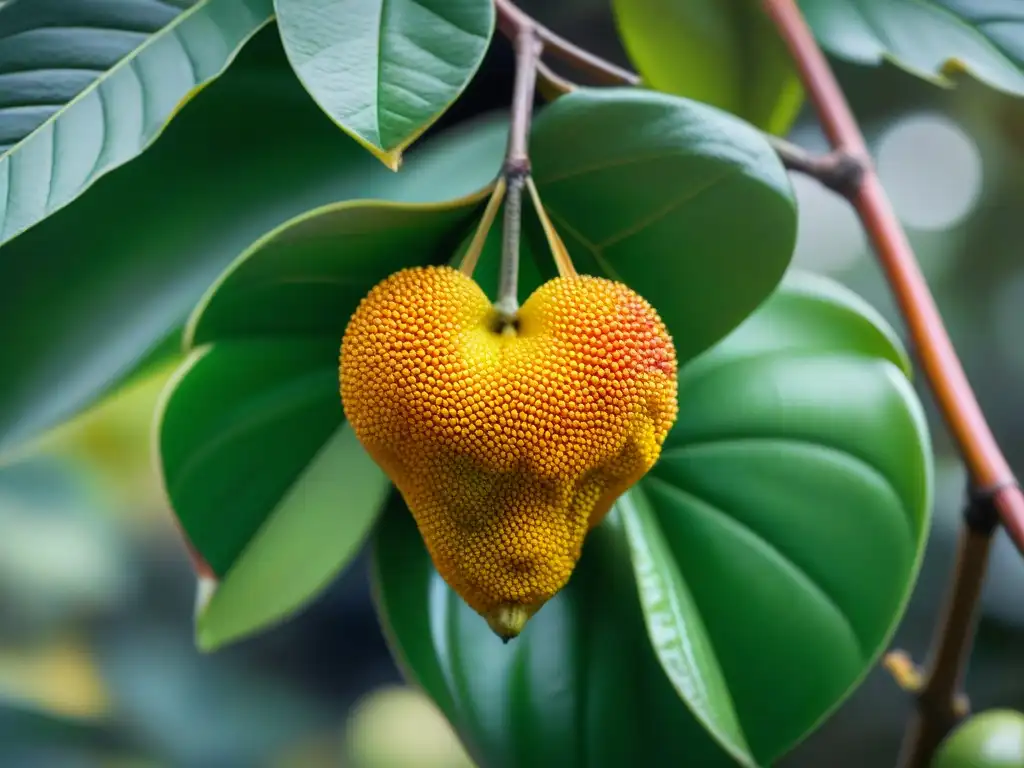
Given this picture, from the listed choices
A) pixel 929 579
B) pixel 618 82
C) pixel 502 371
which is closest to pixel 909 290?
pixel 618 82

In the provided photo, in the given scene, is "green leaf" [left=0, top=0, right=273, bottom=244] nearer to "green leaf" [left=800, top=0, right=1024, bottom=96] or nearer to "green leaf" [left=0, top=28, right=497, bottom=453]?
"green leaf" [left=0, top=28, right=497, bottom=453]

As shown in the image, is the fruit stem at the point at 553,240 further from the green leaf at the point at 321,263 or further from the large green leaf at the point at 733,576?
the large green leaf at the point at 733,576

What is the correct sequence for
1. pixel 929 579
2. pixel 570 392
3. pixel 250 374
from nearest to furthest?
pixel 570 392 < pixel 250 374 < pixel 929 579

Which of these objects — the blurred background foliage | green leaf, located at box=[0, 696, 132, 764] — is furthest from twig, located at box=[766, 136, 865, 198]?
green leaf, located at box=[0, 696, 132, 764]

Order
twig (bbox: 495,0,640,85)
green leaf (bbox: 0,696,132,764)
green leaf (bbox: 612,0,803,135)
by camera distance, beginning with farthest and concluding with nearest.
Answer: green leaf (bbox: 0,696,132,764), green leaf (bbox: 612,0,803,135), twig (bbox: 495,0,640,85)

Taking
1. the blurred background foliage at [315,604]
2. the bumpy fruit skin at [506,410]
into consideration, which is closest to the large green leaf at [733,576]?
the bumpy fruit skin at [506,410]

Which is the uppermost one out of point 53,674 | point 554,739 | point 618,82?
point 618,82

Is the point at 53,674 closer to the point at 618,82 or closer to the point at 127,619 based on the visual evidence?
the point at 127,619
